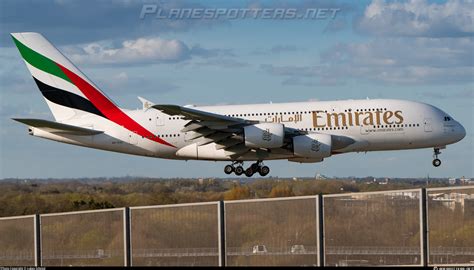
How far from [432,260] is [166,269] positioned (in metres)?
4.71

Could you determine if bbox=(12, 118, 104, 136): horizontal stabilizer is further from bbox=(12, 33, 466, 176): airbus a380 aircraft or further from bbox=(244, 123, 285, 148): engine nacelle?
bbox=(244, 123, 285, 148): engine nacelle

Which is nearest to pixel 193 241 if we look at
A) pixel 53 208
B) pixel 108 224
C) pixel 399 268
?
pixel 108 224

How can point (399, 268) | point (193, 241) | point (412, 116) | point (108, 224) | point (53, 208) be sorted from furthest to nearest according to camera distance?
point (412, 116)
point (53, 208)
point (108, 224)
point (193, 241)
point (399, 268)

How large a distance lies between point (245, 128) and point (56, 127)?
9490mm

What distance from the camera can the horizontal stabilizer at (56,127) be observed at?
4513 centimetres

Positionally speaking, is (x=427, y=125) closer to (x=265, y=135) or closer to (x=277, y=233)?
(x=265, y=135)

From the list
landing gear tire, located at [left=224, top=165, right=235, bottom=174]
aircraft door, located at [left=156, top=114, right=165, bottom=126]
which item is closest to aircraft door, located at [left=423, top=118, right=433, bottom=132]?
landing gear tire, located at [left=224, top=165, right=235, bottom=174]

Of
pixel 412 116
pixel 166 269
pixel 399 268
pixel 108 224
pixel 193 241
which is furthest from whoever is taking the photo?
pixel 412 116

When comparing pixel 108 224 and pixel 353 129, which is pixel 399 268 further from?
pixel 353 129

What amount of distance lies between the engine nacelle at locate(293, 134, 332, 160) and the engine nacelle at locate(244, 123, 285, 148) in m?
1.21

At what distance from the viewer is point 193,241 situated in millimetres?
18000

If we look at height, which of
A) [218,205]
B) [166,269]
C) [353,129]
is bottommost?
[166,269]

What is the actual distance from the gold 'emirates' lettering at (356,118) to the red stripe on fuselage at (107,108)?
7764 mm

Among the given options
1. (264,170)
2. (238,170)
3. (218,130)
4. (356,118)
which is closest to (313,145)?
(356,118)
